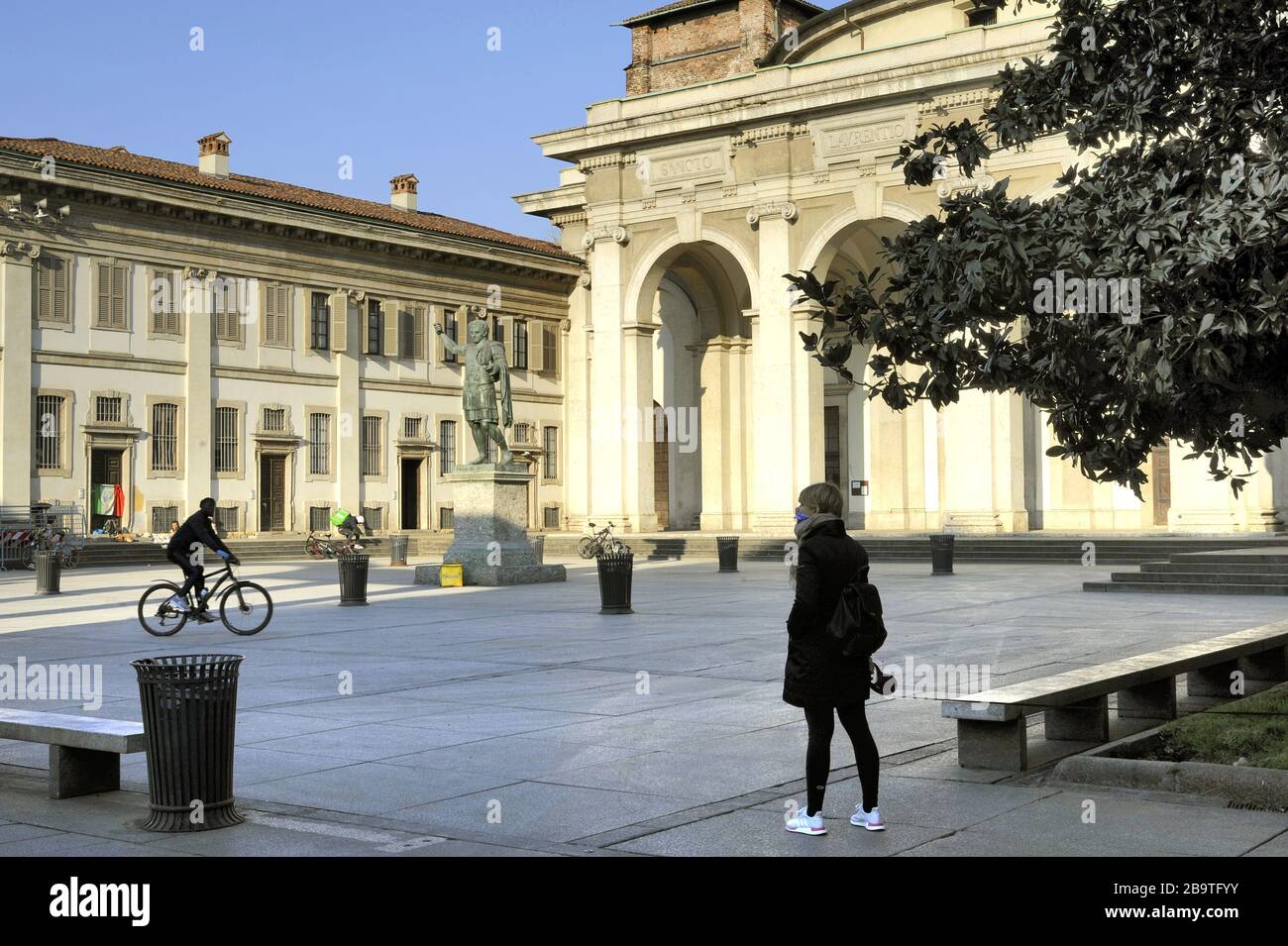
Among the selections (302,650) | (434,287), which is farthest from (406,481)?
(302,650)

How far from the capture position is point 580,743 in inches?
354

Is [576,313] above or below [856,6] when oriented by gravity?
below

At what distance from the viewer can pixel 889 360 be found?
8219mm

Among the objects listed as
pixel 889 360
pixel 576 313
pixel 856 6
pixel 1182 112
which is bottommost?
pixel 889 360

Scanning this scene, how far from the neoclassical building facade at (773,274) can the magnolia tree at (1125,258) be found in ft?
89.7

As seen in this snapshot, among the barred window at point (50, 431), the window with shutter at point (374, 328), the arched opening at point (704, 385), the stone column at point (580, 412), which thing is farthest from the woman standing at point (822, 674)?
the window with shutter at point (374, 328)

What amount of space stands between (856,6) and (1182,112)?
39.7 meters

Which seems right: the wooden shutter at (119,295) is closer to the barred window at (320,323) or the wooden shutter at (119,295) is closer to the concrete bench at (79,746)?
the barred window at (320,323)

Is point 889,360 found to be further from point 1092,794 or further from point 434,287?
point 434,287

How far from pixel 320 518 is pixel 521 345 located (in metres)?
11.0

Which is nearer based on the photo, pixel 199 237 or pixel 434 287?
pixel 199 237
